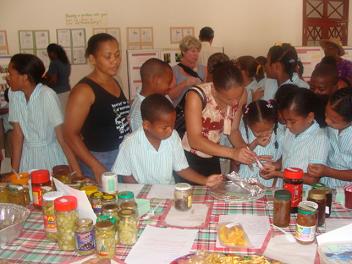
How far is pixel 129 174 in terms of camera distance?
1.96 metres

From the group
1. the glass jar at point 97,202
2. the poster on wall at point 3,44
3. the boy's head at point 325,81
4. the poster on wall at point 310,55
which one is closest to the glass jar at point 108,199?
the glass jar at point 97,202

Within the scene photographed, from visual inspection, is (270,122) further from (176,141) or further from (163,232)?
(163,232)

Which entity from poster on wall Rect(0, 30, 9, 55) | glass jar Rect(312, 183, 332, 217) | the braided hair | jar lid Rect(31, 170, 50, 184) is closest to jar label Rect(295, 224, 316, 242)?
glass jar Rect(312, 183, 332, 217)

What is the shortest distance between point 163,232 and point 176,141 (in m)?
0.61

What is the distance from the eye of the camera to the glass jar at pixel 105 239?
1270 mm

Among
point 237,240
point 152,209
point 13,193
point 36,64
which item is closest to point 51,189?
point 13,193

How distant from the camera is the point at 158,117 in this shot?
183 centimetres

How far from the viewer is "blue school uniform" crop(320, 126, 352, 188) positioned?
1.97 m

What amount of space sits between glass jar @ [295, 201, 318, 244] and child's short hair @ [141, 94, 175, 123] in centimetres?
77

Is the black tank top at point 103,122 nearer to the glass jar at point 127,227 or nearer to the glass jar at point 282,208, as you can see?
the glass jar at point 127,227

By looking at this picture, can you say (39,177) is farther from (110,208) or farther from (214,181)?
(214,181)

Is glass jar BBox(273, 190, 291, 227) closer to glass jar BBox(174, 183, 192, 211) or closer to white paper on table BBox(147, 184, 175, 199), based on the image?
glass jar BBox(174, 183, 192, 211)

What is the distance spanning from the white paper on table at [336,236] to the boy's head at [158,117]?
833mm

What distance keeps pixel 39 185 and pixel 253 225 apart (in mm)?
886
